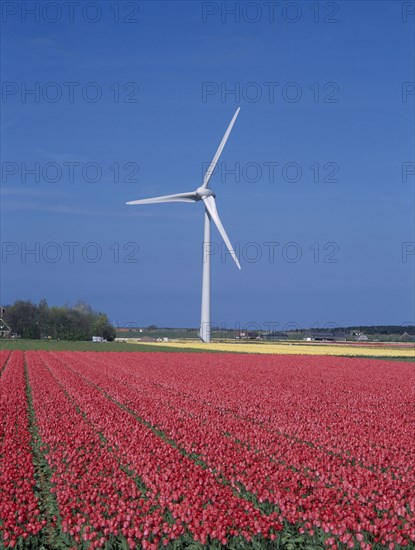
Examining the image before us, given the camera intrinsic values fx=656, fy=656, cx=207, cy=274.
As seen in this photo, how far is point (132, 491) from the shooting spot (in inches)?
420

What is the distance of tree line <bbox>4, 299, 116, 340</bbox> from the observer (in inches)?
5379

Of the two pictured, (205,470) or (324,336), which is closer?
(205,470)

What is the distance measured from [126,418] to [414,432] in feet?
25.5

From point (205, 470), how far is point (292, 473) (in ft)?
5.36

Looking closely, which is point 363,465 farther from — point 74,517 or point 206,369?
point 206,369

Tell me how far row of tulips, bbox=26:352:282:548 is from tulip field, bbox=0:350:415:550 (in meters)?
0.03

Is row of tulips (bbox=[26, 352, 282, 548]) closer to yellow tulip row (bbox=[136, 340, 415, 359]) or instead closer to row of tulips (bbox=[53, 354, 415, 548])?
row of tulips (bbox=[53, 354, 415, 548])

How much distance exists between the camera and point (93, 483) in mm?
11398

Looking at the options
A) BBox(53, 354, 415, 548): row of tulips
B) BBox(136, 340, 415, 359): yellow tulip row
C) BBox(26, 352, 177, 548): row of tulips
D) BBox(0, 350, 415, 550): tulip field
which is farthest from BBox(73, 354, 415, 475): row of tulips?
BBox(136, 340, 415, 359): yellow tulip row

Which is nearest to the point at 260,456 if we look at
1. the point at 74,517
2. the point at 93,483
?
the point at 93,483

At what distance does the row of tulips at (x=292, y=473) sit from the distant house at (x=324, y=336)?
415 ft

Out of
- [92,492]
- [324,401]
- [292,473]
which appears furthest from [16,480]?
[324,401]

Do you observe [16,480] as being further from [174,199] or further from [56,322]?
[56,322]

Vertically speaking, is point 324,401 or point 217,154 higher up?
→ point 217,154
